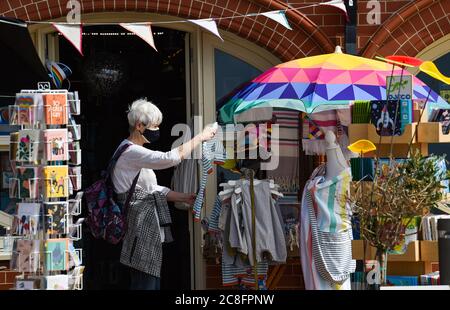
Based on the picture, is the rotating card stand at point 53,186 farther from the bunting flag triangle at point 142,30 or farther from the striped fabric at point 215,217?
the striped fabric at point 215,217

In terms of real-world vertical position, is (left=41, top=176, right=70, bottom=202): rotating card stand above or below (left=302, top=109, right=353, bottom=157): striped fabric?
below

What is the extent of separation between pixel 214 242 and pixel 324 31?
7.21ft

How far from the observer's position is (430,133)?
24.4ft

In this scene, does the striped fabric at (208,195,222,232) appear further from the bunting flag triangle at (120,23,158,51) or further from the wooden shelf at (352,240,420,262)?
the wooden shelf at (352,240,420,262)

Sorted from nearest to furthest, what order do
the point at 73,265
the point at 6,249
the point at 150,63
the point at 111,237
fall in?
the point at 73,265 < the point at 111,237 < the point at 6,249 < the point at 150,63

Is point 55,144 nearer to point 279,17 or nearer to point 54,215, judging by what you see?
point 54,215

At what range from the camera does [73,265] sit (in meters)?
7.46

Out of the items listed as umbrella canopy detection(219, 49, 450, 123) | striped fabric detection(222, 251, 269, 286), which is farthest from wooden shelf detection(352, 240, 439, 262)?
striped fabric detection(222, 251, 269, 286)

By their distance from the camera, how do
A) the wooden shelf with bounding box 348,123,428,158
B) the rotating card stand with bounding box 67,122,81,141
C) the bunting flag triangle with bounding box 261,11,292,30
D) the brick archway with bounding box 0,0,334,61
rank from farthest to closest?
1. the brick archway with bounding box 0,0,334,61
2. the bunting flag triangle with bounding box 261,11,292,30
3. the rotating card stand with bounding box 67,122,81,141
4. the wooden shelf with bounding box 348,123,428,158

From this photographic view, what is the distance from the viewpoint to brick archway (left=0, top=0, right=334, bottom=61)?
33.0 feet

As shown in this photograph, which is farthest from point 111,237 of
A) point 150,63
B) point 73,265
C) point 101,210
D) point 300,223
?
point 150,63

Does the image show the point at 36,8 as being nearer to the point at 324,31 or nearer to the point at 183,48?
the point at 183,48

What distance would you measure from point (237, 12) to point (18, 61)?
2.50m

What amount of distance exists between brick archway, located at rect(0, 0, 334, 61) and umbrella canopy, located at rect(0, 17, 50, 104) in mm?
1631
